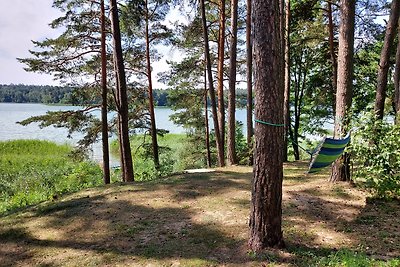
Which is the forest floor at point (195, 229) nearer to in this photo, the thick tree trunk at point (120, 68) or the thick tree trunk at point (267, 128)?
the thick tree trunk at point (267, 128)

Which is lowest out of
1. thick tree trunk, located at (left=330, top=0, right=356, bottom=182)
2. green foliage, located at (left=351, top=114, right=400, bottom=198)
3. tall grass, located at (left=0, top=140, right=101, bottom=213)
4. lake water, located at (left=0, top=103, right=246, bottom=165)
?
tall grass, located at (left=0, top=140, right=101, bottom=213)

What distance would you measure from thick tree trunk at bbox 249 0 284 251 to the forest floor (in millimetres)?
304

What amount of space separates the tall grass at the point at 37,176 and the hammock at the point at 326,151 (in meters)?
5.54

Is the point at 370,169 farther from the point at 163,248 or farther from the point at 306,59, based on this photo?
the point at 306,59

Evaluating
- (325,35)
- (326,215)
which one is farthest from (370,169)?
Result: (325,35)

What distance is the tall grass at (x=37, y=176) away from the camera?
790cm

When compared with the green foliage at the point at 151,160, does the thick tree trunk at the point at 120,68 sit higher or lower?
higher

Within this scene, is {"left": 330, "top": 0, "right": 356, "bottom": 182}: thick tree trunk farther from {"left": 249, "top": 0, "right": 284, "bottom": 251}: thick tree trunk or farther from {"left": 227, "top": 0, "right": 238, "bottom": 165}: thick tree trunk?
{"left": 227, "top": 0, "right": 238, "bottom": 165}: thick tree trunk

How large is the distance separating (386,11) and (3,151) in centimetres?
1720

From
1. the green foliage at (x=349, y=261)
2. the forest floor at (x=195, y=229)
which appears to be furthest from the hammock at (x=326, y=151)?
the green foliage at (x=349, y=261)

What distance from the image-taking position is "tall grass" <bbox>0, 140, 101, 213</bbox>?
25.9 feet

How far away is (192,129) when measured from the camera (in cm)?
1410

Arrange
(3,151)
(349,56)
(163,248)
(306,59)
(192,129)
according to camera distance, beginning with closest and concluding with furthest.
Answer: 1. (163,248)
2. (349,56)
3. (306,59)
4. (192,129)
5. (3,151)

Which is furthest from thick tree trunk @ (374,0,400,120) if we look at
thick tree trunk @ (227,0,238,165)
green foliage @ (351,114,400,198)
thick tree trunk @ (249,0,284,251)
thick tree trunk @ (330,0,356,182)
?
thick tree trunk @ (227,0,238,165)
